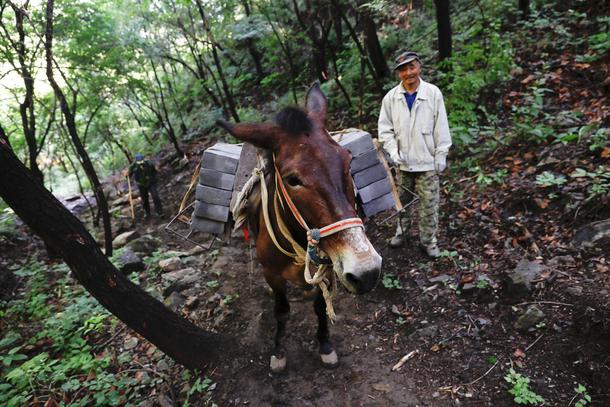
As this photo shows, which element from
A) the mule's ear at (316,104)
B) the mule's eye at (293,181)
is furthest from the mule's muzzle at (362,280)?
the mule's ear at (316,104)

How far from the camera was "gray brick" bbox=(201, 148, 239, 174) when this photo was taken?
12.2 ft

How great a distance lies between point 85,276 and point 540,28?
10.8 meters

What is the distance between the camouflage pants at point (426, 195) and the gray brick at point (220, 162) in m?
2.28

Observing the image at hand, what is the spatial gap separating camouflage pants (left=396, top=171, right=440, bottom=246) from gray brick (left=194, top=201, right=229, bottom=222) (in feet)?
7.84

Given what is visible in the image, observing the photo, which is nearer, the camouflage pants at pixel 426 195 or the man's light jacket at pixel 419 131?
the man's light jacket at pixel 419 131

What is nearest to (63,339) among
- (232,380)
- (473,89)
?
(232,380)

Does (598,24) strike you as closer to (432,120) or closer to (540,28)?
(540,28)

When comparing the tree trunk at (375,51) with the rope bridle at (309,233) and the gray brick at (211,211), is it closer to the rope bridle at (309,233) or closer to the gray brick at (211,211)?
the gray brick at (211,211)

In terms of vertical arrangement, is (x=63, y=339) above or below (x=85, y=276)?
below

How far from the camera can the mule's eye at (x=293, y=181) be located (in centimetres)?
220

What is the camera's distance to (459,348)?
334 centimetres

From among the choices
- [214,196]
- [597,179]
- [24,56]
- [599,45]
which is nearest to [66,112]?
[24,56]

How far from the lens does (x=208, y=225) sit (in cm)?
376

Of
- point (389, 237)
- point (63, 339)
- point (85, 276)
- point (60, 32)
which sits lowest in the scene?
point (389, 237)
